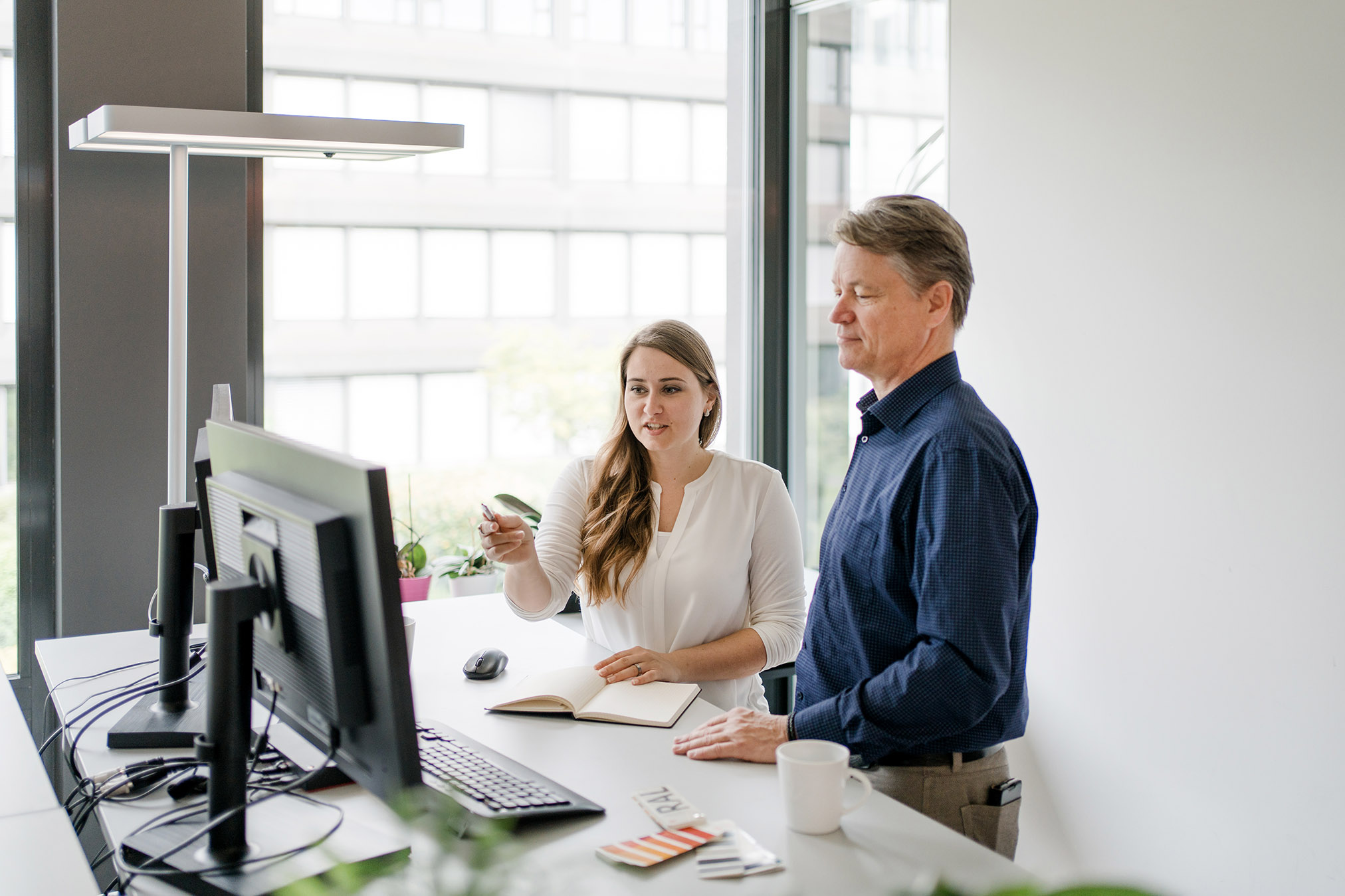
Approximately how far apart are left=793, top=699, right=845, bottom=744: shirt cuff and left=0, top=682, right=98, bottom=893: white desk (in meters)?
0.88

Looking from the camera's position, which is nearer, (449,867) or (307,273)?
(449,867)

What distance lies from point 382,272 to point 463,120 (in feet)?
1.69

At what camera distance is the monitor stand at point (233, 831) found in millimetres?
1158

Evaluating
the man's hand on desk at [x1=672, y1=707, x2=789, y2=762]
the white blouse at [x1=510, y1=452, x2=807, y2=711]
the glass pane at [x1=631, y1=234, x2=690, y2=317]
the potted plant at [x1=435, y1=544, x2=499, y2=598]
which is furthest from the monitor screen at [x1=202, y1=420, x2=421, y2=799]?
the glass pane at [x1=631, y1=234, x2=690, y2=317]

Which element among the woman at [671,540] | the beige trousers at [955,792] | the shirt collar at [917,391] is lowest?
the beige trousers at [955,792]

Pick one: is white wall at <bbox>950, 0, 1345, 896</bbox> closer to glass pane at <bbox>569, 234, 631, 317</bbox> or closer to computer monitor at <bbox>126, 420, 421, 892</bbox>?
glass pane at <bbox>569, 234, 631, 317</bbox>

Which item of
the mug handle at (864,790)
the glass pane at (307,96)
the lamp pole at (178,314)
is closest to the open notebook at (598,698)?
the mug handle at (864,790)

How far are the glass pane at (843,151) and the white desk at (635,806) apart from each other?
1.65 metres

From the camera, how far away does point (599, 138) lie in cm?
349

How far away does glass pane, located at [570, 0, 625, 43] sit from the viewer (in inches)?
134

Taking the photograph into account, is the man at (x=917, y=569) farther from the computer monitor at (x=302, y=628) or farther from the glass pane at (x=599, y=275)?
the glass pane at (x=599, y=275)

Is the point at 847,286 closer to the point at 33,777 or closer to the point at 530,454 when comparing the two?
the point at 33,777

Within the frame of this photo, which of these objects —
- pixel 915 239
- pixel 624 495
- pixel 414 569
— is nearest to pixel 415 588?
pixel 414 569

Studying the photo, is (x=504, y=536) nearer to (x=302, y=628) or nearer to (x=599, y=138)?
(x=302, y=628)
